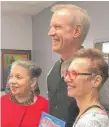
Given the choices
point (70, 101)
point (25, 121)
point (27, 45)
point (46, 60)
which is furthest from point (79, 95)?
point (27, 45)

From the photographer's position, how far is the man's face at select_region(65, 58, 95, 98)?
1036 millimetres

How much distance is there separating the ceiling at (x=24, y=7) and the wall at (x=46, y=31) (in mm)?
128

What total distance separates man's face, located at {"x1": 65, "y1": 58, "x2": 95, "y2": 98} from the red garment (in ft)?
1.60

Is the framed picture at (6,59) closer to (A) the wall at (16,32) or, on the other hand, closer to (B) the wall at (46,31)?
(A) the wall at (16,32)

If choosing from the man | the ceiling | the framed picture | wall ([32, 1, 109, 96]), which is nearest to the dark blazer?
the man

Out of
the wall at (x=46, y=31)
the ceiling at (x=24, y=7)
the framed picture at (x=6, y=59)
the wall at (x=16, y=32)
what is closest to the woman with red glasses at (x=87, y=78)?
the wall at (x=46, y=31)

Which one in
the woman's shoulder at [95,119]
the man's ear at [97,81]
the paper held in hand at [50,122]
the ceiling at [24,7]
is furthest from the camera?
the ceiling at [24,7]

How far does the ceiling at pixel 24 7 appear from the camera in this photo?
4273 millimetres

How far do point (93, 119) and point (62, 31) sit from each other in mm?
454

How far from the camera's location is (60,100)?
1.27 m

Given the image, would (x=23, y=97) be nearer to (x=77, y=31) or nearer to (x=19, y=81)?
(x=19, y=81)

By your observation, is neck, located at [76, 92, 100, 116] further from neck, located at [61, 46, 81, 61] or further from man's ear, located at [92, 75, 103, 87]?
neck, located at [61, 46, 81, 61]

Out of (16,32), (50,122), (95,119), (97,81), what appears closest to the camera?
(95,119)

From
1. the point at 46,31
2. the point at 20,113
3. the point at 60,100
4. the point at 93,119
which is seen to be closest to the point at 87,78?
the point at 93,119
